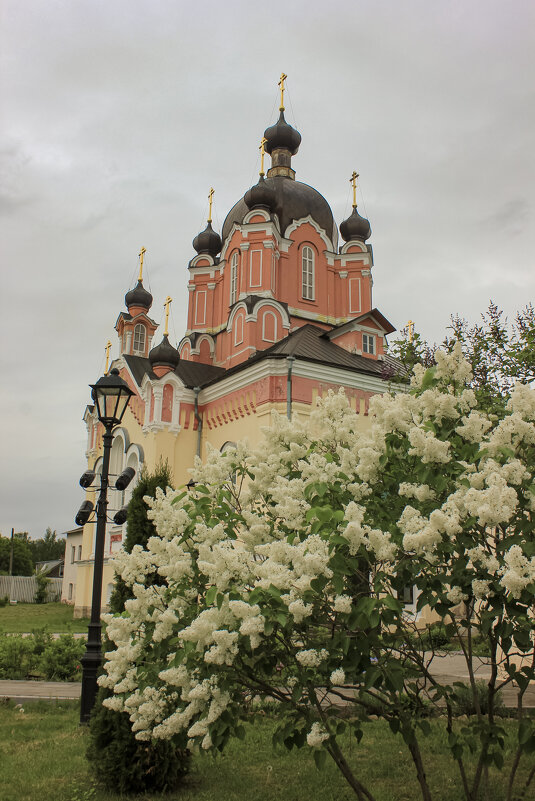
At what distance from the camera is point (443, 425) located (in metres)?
3.83

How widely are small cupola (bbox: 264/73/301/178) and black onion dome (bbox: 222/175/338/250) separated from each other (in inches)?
22.2

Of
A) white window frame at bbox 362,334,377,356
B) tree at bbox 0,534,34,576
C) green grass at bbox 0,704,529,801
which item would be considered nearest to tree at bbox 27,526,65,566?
tree at bbox 0,534,34,576

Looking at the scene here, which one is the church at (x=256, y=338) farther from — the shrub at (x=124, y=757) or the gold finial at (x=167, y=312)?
the shrub at (x=124, y=757)

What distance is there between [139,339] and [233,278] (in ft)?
19.1

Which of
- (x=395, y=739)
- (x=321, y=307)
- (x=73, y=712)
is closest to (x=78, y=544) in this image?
(x=321, y=307)

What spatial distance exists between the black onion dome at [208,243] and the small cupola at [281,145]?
2952 mm

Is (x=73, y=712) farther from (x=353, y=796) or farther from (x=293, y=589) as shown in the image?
(x=293, y=589)

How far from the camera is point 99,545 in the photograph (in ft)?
24.3

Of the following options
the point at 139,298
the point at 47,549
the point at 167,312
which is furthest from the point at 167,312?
the point at 47,549

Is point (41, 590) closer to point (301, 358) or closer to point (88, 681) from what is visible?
point (301, 358)

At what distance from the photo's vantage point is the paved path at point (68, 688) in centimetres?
853

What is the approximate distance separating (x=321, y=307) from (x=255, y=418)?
20.7 ft

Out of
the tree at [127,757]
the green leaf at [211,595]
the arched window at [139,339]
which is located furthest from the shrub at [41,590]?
the green leaf at [211,595]

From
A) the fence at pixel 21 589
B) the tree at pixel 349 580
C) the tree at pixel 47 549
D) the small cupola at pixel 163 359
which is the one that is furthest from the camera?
the tree at pixel 47 549
